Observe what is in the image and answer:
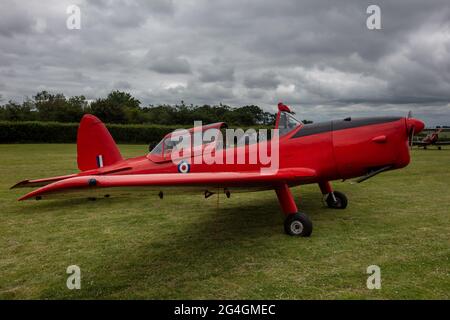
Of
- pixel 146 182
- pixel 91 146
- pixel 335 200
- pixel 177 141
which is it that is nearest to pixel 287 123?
pixel 335 200

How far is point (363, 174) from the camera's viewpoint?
5.53 meters

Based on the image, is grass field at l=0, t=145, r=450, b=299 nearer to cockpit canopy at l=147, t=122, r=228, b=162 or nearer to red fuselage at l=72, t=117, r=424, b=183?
red fuselage at l=72, t=117, r=424, b=183

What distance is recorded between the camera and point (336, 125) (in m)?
5.56

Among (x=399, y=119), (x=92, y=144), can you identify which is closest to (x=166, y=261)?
(x=399, y=119)

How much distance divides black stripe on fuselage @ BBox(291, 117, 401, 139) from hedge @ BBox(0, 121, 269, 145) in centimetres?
3810

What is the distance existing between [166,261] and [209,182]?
3.59 ft

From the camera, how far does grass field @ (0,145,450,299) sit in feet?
11.0

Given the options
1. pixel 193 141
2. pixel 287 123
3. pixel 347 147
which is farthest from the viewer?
pixel 193 141

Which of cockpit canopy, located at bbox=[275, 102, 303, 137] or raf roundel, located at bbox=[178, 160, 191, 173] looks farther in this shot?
raf roundel, located at bbox=[178, 160, 191, 173]

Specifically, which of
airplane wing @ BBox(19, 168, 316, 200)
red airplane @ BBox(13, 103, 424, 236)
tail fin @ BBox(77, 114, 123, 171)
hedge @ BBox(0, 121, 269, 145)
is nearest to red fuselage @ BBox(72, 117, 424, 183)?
red airplane @ BBox(13, 103, 424, 236)

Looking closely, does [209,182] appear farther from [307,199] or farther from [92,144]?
[92,144]

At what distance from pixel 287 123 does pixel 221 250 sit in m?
2.63

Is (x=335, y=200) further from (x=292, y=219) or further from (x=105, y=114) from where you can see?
(x=105, y=114)

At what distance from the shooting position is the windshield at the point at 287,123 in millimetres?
5848
